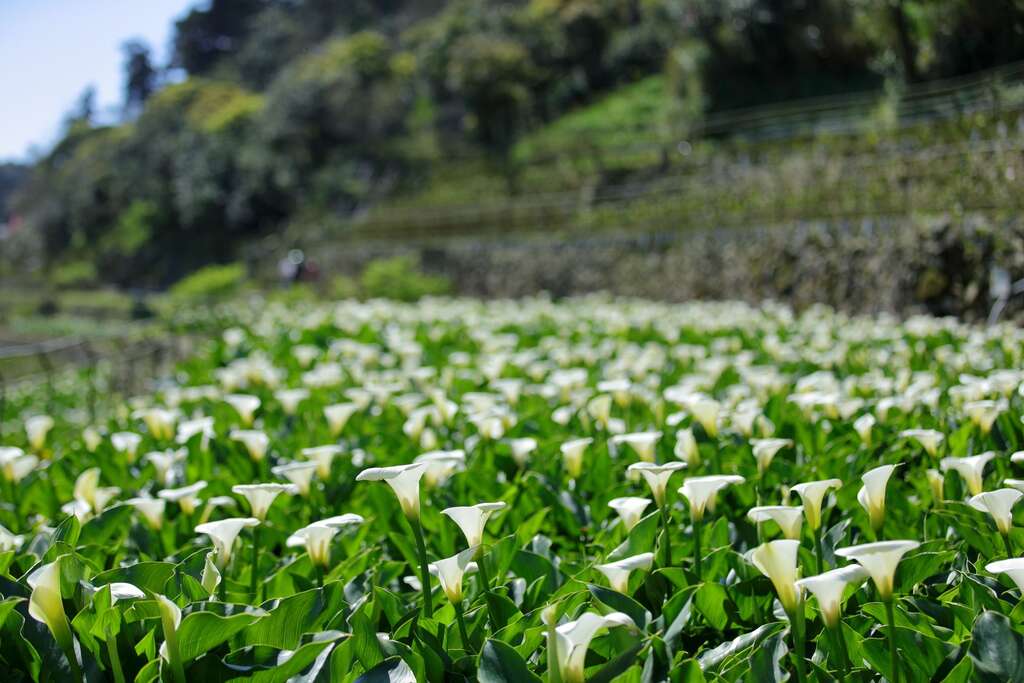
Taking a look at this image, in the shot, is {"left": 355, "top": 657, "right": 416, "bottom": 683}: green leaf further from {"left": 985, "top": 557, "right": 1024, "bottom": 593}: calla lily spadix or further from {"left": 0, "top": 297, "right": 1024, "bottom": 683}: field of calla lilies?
{"left": 985, "top": 557, "right": 1024, "bottom": 593}: calla lily spadix

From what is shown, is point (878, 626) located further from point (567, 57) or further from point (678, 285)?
point (567, 57)

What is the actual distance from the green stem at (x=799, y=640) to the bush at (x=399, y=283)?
1231cm

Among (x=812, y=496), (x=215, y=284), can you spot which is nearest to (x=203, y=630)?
(x=812, y=496)

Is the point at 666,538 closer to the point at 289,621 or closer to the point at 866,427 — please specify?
the point at 289,621

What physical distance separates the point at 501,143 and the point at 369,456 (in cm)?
2087

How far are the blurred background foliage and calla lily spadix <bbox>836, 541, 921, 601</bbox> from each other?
491cm

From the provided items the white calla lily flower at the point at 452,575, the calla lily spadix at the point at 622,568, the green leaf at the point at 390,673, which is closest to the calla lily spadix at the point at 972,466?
the calla lily spadix at the point at 622,568

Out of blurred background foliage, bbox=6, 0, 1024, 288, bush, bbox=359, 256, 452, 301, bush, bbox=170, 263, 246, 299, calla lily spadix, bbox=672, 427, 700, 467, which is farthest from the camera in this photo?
bush, bbox=170, 263, 246, 299

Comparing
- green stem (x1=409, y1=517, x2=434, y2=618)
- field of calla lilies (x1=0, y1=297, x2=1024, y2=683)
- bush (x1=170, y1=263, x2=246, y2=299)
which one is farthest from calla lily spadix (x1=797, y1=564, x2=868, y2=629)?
bush (x1=170, y1=263, x2=246, y2=299)

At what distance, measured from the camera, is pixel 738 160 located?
11.4 meters

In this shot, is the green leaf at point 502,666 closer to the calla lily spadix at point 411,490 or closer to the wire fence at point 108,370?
the calla lily spadix at point 411,490

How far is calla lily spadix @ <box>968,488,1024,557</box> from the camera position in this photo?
1391 millimetres

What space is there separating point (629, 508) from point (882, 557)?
22.5 inches

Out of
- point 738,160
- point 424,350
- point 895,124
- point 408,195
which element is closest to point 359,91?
point 408,195
